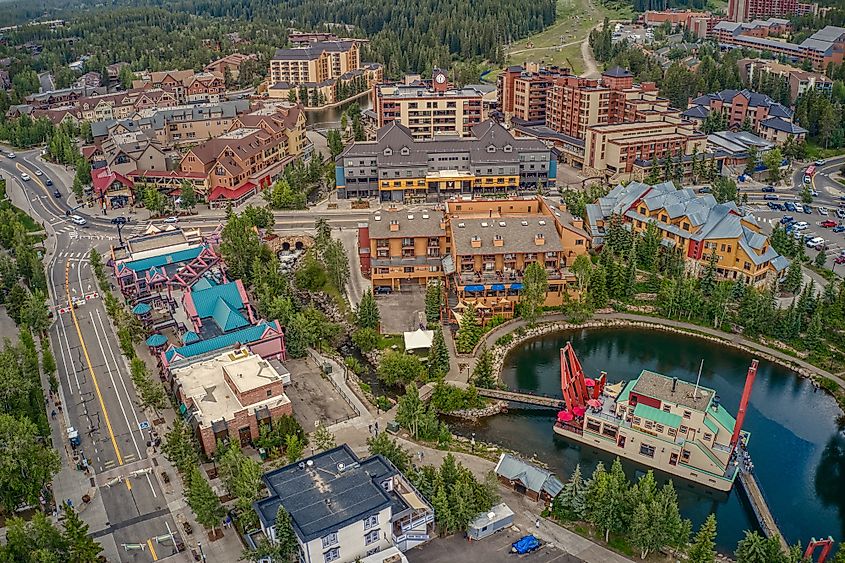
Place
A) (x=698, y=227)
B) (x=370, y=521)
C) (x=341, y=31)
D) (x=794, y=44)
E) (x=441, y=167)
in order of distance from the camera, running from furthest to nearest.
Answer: (x=341, y=31) < (x=794, y=44) < (x=441, y=167) < (x=698, y=227) < (x=370, y=521)

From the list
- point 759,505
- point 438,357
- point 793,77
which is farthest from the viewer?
point 793,77

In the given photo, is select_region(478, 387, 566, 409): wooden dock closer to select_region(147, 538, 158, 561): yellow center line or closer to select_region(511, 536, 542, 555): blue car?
select_region(511, 536, 542, 555): blue car

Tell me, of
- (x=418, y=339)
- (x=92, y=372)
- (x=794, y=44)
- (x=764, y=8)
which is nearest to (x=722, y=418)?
(x=418, y=339)

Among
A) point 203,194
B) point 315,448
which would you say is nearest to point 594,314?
point 315,448

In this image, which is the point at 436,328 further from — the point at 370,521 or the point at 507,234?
the point at 370,521

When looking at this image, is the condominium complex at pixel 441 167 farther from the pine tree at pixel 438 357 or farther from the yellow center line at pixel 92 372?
the pine tree at pixel 438 357

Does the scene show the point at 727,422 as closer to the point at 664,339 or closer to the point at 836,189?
the point at 664,339
